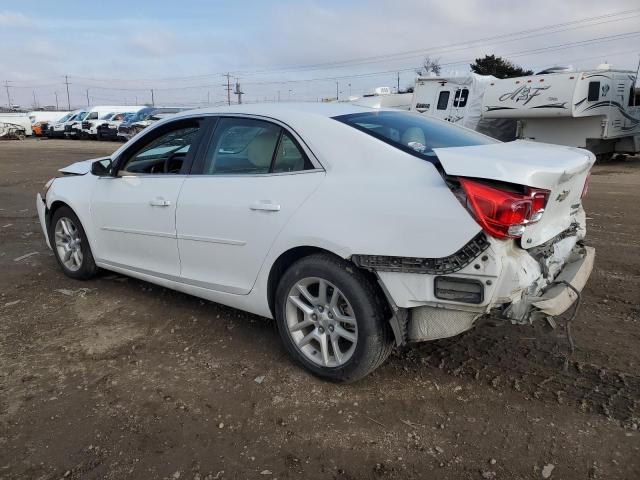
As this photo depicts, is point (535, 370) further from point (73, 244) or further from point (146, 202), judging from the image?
point (73, 244)

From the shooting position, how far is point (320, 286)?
3.15m

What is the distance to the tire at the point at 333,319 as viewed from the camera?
9.73 ft

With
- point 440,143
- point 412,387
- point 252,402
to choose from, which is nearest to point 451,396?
point 412,387

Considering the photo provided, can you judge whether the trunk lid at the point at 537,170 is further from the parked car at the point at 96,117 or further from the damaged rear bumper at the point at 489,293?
the parked car at the point at 96,117

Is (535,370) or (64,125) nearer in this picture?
(535,370)

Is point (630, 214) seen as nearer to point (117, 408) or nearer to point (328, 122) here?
point (328, 122)

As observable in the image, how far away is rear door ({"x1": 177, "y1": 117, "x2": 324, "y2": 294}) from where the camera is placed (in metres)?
3.27

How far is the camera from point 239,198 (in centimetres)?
345

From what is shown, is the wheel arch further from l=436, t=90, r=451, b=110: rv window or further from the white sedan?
l=436, t=90, r=451, b=110: rv window

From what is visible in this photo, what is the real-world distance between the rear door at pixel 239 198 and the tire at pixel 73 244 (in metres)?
1.53

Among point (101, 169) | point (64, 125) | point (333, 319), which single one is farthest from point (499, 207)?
point (64, 125)

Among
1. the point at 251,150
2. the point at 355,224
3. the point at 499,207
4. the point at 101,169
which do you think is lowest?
the point at 355,224

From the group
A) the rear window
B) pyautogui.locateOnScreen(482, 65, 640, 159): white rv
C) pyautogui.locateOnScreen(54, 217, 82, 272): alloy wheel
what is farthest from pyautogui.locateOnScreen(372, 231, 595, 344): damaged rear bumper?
pyautogui.locateOnScreen(482, 65, 640, 159): white rv

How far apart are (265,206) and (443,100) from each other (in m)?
16.4
